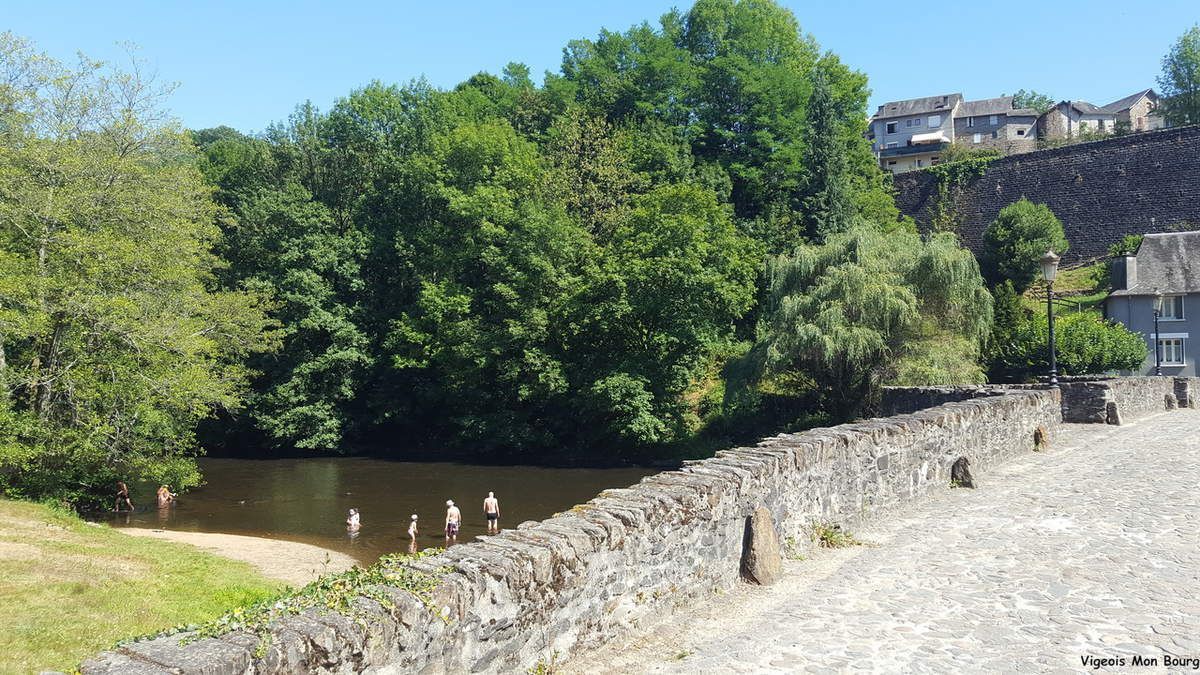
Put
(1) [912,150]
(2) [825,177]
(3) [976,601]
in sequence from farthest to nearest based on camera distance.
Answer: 1. (1) [912,150]
2. (2) [825,177]
3. (3) [976,601]

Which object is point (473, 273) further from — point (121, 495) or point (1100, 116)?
point (1100, 116)

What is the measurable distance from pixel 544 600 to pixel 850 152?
52.7 meters

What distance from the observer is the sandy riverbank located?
67.6 ft

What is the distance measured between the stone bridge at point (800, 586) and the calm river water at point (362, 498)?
16.1 meters

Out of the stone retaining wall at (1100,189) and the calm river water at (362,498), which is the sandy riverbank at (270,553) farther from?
the stone retaining wall at (1100,189)

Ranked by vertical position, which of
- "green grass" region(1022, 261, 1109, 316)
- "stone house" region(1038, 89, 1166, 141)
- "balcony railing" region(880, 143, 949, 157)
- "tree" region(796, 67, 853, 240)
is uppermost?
"stone house" region(1038, 89, 1166, 141)

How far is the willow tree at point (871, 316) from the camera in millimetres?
30516

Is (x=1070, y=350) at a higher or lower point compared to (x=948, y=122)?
lower

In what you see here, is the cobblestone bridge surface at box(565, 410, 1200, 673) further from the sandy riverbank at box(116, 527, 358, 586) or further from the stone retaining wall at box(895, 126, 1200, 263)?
the stone retaining wall at box(895, 126, 1200, 263)

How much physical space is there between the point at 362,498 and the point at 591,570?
26710mm

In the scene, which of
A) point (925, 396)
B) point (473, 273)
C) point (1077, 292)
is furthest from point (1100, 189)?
point (925, 396)

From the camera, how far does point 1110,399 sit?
69.2 feet

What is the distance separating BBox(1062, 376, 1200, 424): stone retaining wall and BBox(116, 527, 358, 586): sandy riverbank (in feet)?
57.6

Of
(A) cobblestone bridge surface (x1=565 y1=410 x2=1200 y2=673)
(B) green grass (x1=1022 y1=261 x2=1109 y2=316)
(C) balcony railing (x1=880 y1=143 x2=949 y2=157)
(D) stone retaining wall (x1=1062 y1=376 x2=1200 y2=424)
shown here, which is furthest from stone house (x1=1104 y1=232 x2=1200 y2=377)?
(C) balcony railing (x1=880 y1=143 x2=949 y2=157)
